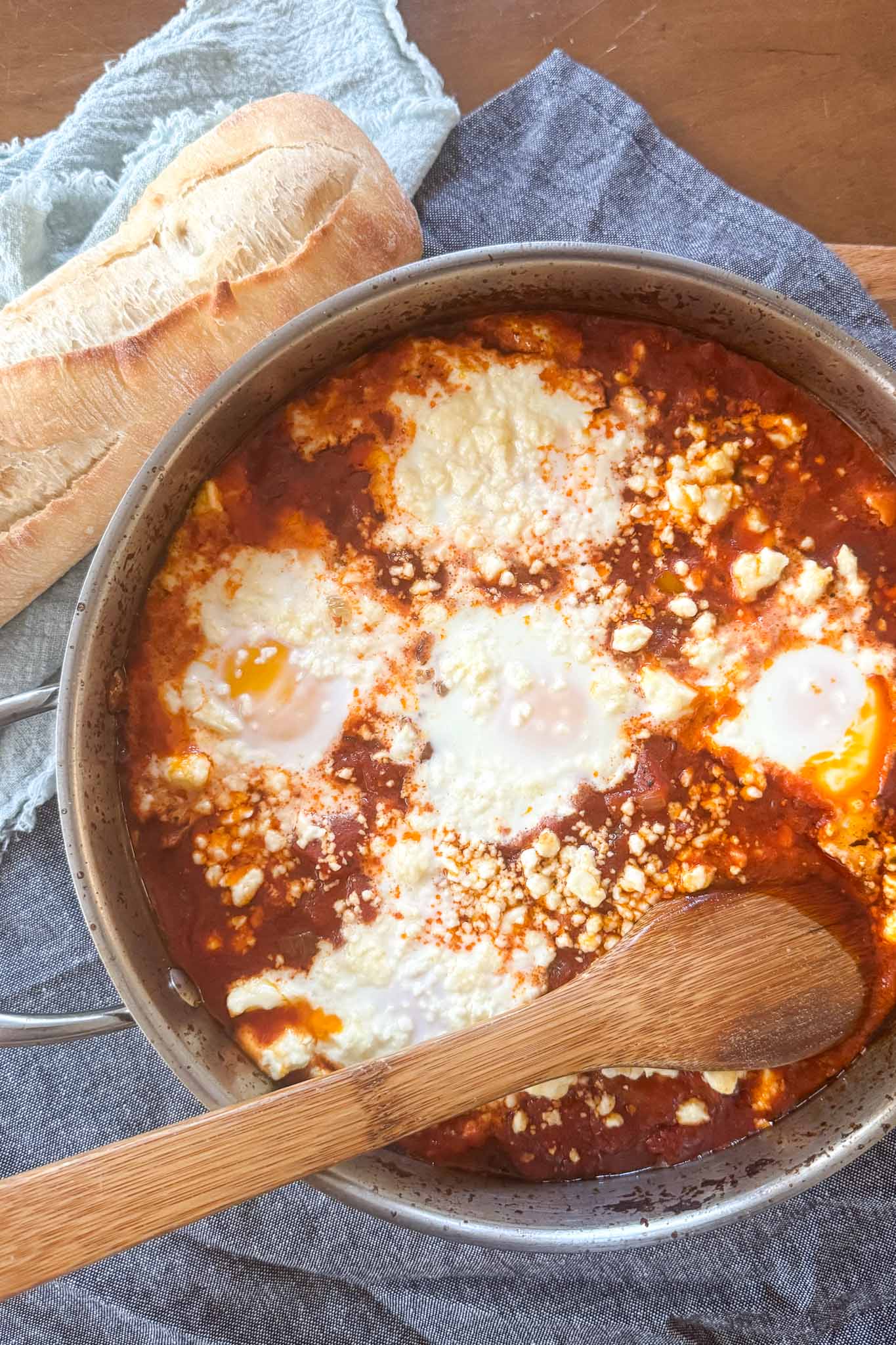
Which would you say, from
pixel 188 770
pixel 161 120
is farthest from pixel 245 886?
pixel 161 120

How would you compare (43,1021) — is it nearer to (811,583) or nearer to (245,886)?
(245,886)

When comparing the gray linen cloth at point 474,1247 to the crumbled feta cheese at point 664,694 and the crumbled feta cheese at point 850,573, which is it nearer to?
the crumbled feta cheese at point 850,573

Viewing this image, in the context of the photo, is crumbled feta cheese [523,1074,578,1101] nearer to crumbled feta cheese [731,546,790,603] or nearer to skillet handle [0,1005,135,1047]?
skillet handle [0,1005,135,1047]

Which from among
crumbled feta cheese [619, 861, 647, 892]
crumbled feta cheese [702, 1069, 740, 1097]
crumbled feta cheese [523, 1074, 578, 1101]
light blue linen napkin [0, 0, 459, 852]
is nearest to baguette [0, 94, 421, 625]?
light blue linen napkin [0, 0, 459, 852]

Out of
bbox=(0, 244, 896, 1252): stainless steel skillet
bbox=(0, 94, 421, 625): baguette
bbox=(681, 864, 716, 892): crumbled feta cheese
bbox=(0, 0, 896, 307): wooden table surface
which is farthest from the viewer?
bbox=(0, 0, 896, 307): wooden table surface

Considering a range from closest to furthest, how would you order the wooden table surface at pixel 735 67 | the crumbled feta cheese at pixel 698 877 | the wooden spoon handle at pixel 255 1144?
the wooden spoon handle at pixel 255 1144 < the crumbled feta cheese at pixel 698 877 < the wooden table surface at pixel 735 67

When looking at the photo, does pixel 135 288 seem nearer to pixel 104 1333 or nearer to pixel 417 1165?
pixel 417 1165

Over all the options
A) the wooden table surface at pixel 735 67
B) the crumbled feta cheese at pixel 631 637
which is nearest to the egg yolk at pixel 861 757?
the crumbled feta cheese at pixel 631 637
